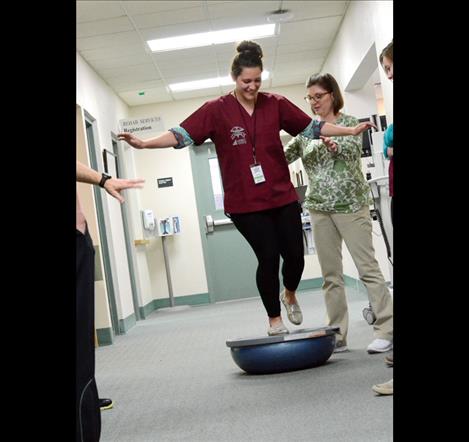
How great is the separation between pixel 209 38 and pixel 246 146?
4.00m

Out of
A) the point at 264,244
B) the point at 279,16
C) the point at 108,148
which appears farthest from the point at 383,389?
the point at 108,148

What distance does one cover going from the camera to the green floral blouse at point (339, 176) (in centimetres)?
342

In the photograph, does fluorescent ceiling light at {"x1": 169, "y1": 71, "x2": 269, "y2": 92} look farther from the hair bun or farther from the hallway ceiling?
the hair bun

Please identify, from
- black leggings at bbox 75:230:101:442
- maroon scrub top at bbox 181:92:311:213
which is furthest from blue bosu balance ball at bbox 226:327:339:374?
black leggings at bbox 75:230:101:442

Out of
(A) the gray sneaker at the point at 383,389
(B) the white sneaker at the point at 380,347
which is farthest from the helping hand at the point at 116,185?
(B) the white sneaker at the point at 380,347

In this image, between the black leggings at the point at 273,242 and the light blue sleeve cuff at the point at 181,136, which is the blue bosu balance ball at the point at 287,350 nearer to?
the black leggings at the point at 273,242

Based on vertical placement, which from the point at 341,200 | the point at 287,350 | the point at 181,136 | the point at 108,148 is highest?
the point at 108,148

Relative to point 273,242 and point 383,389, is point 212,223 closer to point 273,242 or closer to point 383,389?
point 273,242

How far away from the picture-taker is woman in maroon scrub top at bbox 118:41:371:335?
3129 mm

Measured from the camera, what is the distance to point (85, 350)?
4.37 feet

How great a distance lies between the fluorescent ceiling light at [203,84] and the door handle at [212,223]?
5.62 ft
